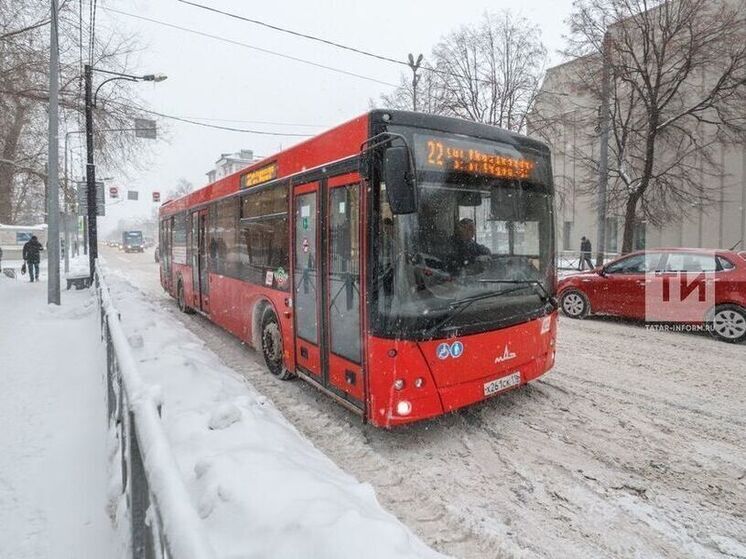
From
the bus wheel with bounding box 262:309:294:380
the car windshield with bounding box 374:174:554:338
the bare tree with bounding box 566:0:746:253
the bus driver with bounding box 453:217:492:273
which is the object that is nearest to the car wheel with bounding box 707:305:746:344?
the car windshield with bounding box 374:174:554:338

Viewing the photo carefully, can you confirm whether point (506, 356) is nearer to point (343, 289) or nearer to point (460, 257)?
point (460, 257)

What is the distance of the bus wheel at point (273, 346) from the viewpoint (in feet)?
21.0

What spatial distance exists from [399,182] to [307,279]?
2.08 metres

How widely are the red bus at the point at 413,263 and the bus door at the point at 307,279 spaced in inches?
0.9

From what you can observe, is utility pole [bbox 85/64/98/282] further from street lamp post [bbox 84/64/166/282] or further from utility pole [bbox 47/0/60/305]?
utility pole [bbox 47/0/60/305]

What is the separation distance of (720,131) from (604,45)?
21.0 feet

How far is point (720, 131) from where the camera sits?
20422 mm

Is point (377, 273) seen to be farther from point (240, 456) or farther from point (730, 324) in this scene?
point (730, 324)

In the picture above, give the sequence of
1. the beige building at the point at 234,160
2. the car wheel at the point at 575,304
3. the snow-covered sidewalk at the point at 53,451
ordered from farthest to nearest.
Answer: the beige building at the point at 234,160 < the car wheel at the point at 575,304 < the snow-covered sidewalk at the point at 53,451

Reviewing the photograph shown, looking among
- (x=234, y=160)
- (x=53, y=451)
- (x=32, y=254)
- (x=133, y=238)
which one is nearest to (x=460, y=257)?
(x=53, y=451)

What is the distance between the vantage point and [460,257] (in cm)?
433

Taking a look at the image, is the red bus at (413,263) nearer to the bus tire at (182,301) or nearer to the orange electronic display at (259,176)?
the orange electronic display at (259,176)

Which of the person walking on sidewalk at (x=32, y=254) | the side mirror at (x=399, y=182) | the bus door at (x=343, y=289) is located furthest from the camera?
the person walking on sidewalk at (x=32, y=254)

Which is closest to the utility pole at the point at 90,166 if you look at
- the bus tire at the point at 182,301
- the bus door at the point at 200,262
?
the bus tire at the point at 182,301
